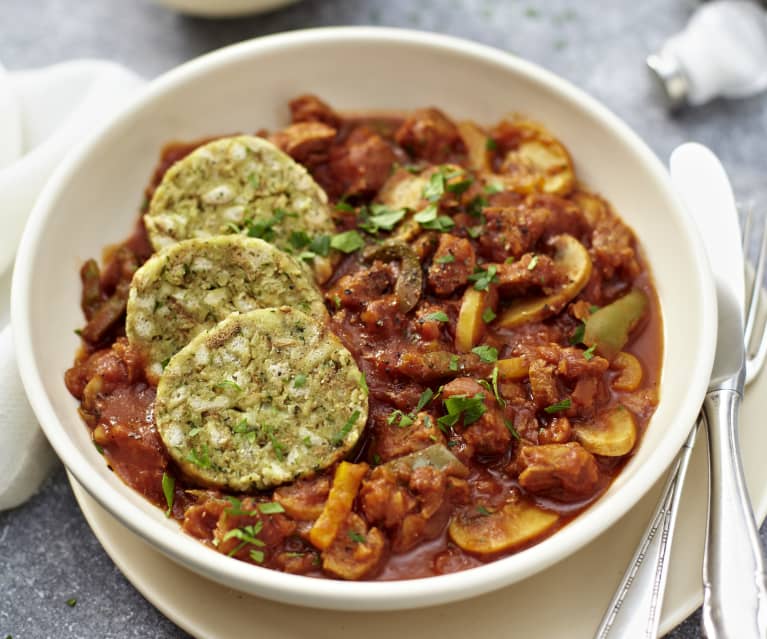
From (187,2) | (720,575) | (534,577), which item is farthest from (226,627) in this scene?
(187,2)

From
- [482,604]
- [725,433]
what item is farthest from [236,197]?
[725,433]

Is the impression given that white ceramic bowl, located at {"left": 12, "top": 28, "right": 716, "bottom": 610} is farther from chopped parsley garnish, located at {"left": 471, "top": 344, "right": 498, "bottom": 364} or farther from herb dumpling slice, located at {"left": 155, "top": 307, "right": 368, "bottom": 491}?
chopped parsley garnish, located at {"left": 471, "top": 344, "right": 498, "bottom": 364}

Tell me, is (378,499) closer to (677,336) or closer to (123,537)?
(123,537)

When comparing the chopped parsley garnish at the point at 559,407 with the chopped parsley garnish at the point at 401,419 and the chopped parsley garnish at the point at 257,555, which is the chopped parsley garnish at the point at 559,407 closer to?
the chopped parsley garnish at the point at 401,419

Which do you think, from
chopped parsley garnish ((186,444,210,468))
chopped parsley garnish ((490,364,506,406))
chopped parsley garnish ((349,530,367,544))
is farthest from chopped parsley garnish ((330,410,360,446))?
chopped parsley garnish ((490,364,506,406))

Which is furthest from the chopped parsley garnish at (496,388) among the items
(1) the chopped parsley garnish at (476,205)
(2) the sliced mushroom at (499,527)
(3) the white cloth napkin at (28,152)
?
(3) the white cloth napkin at (28,152)

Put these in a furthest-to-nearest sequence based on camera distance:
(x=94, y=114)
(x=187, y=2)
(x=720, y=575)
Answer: (x=187, y=2)
(x=94, y=114)
(x=720, y=575)

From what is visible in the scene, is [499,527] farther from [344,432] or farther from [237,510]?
[237,510]
